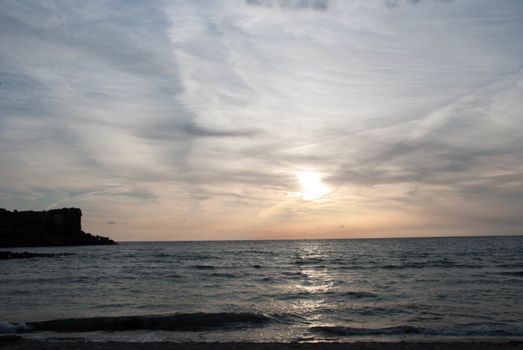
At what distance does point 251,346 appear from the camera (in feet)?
42.9

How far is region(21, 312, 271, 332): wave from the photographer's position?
17.4 metres

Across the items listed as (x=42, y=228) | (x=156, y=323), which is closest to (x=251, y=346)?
(x=156, y=323)

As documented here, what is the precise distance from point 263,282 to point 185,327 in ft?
53.6

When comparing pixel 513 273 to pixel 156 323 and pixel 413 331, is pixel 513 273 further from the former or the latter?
pixel 156 323

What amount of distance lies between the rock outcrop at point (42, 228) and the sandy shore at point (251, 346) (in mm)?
140286

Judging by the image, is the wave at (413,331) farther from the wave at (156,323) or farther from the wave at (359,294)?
the wave at (359,294)

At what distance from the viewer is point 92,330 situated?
17203 millimetres

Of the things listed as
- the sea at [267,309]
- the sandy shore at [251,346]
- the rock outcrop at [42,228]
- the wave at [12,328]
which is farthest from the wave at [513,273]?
the rock outcrop at [42,228]

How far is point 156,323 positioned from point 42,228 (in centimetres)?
14668

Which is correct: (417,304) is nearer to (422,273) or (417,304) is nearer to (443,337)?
(443,337)

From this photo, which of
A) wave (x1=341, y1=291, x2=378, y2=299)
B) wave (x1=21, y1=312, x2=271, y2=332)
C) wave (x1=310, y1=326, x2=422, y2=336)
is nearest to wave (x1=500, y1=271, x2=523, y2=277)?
wave (x1=341, y1=291, x2=378, y2=299)

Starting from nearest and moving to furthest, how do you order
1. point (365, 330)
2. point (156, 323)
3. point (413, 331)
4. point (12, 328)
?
point (413, 331) → point (12, 328) → point (365, 330) → point (156, 323)

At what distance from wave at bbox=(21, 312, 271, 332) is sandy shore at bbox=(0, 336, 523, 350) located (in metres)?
3.72

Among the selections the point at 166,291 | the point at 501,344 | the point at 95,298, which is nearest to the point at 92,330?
the point at 95,298
